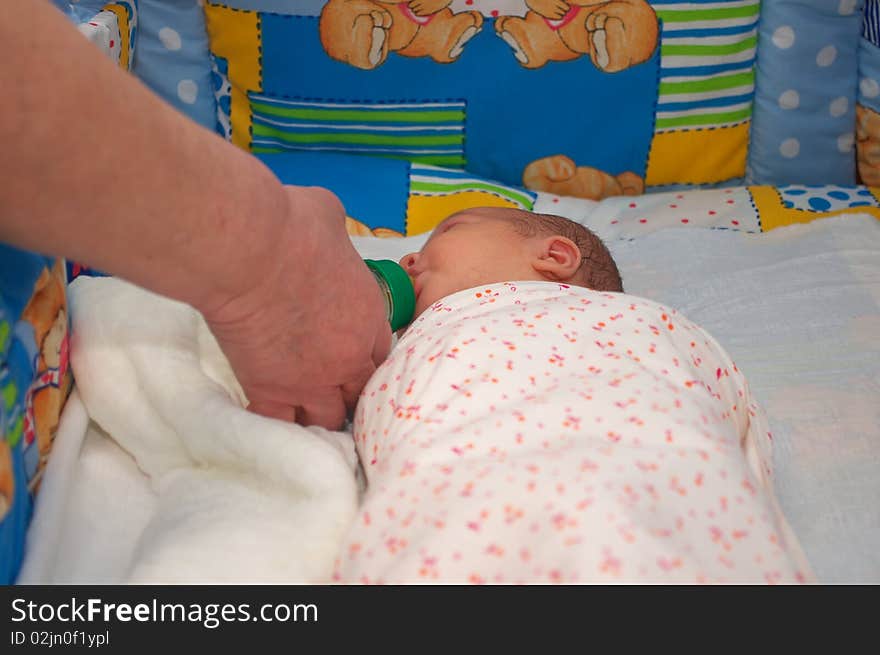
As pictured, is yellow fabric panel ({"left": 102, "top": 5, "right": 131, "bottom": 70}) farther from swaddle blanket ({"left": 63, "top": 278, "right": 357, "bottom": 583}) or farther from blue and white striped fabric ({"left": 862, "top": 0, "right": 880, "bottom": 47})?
blue and white striped fabric ({"left": 862, "top": 0, "right": 880, "bottom": 47})

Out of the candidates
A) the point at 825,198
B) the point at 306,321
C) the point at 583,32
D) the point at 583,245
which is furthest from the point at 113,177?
the point at 825,198

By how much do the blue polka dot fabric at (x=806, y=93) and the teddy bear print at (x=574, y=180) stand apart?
0.82 ft

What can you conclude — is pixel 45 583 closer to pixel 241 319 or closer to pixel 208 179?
pixel 241 319

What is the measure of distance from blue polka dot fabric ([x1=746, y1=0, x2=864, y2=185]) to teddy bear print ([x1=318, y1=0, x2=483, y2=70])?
0.55m

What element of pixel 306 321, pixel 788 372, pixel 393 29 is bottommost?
pixel 788 372

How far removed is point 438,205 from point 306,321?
2.83ft

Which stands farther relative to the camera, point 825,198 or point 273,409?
point 825,198

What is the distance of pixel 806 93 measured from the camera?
1795 mm

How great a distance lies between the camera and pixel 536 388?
37.0 inches

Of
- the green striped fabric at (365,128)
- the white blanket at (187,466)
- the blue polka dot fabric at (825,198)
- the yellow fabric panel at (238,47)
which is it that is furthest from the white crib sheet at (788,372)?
the yellow fabric panel at (238,47)

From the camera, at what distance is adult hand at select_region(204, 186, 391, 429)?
864 millimetres

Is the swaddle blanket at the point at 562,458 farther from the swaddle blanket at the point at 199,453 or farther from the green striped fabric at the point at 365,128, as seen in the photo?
the green striped fabric at the point at 365,128

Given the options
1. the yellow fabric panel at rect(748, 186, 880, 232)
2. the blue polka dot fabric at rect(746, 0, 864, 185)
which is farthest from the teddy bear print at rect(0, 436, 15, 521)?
the blue polka dot fabric at rect(746, 0, 864, 185)

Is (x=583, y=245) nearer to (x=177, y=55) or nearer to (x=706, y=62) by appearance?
(x=706, y=62)
